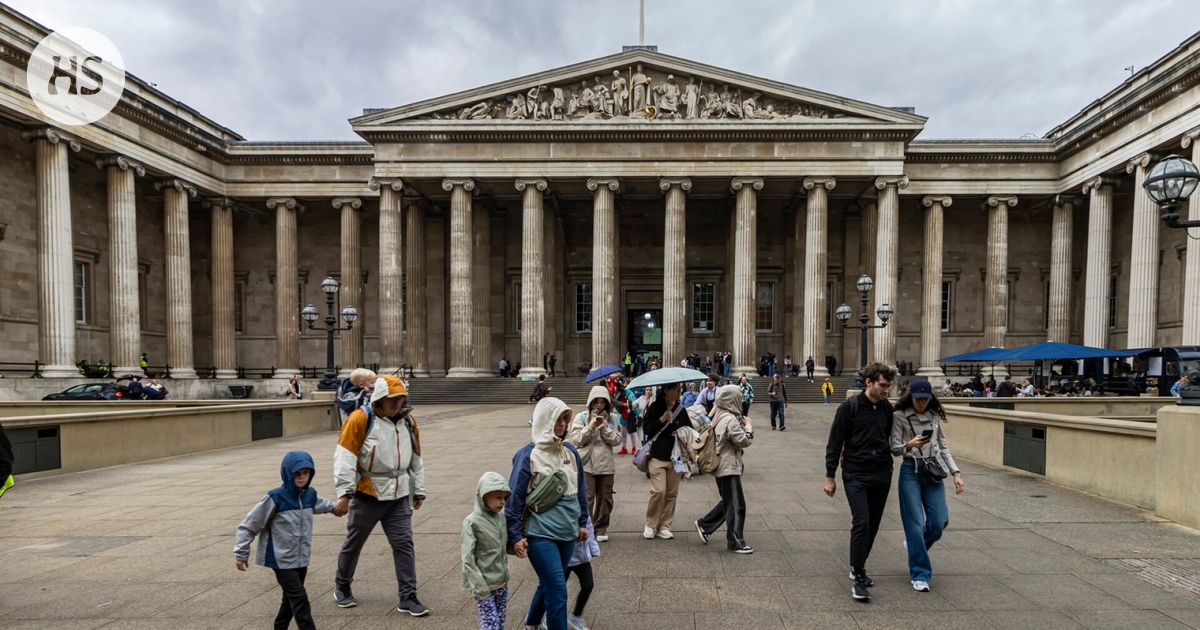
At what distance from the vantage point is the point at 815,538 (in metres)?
6.46

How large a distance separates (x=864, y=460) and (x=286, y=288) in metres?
33.5

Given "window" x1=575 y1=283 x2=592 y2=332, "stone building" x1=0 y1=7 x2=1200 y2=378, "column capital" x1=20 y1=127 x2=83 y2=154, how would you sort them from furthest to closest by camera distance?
"window" x1=575 y1=283 x2=592 y2=332 → "stone building" x1=0 y1=7 x2=1200 y2=378 → "column capital" x1=20 y1=127 x2=83 y2=154

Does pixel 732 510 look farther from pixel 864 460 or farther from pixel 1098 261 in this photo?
pixel 1098 261

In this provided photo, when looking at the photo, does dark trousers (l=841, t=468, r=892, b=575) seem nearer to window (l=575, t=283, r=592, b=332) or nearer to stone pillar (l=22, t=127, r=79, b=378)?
stone pillar (l=22, t=127, r=79, b=378)

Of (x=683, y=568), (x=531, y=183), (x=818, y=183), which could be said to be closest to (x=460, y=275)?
(x=531, y=183)

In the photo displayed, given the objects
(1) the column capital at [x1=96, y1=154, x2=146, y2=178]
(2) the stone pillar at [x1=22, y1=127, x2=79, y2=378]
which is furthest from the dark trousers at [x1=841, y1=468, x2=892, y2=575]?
(1) the column capital at [x1=96, y1=154, x2=146, y2=178]

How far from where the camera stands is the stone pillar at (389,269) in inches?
1136

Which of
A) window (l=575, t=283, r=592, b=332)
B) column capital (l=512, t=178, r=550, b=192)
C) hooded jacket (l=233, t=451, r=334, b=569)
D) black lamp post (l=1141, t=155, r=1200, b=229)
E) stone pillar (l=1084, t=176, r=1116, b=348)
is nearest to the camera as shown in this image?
hooded jacket (l=233, t=451, r=334, b=569)

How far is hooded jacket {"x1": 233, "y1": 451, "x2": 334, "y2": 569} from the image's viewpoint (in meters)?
3.85

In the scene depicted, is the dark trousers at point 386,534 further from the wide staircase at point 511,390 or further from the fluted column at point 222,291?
the fluted column at point 222,291

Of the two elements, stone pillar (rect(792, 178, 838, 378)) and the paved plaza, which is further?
stone pillar (rect(792, 178, 838, 378))

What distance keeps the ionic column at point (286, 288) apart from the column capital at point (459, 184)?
1019 centimetres

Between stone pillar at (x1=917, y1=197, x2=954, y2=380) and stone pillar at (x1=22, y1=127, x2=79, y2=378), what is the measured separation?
3756 cm

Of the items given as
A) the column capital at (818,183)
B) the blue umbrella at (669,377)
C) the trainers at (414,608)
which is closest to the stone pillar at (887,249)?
the column capital at (818,183)
